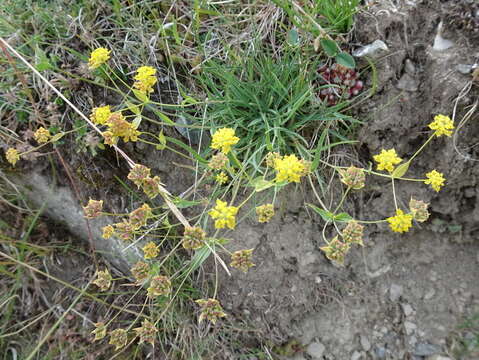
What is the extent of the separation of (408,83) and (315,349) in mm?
1487

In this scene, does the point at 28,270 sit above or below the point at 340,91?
below

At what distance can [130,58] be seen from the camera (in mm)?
2027

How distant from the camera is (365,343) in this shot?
212 cm

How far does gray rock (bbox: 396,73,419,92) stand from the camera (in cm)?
186

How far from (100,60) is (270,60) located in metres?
0.78

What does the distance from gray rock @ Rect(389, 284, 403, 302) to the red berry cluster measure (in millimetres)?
1080

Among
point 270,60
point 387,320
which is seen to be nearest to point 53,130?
point 270,60

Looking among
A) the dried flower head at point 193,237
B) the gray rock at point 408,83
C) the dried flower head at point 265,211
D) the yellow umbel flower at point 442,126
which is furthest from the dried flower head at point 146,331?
the gray rock at point 408,83

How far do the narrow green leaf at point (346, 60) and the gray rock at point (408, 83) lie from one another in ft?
0.90

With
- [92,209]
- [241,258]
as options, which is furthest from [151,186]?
[241,258]

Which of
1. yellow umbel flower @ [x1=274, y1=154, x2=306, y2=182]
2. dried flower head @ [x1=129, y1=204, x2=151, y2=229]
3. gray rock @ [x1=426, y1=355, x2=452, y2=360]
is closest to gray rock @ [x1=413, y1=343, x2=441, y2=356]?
gray rock @ [x1=426, y1=355, x2=452, y2=360]

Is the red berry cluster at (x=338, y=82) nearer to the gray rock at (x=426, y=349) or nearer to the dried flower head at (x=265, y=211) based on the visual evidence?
the dried flower head at (x=265, y=211)

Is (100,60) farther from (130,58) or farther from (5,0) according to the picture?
(5,0)

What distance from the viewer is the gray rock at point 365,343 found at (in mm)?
2113
